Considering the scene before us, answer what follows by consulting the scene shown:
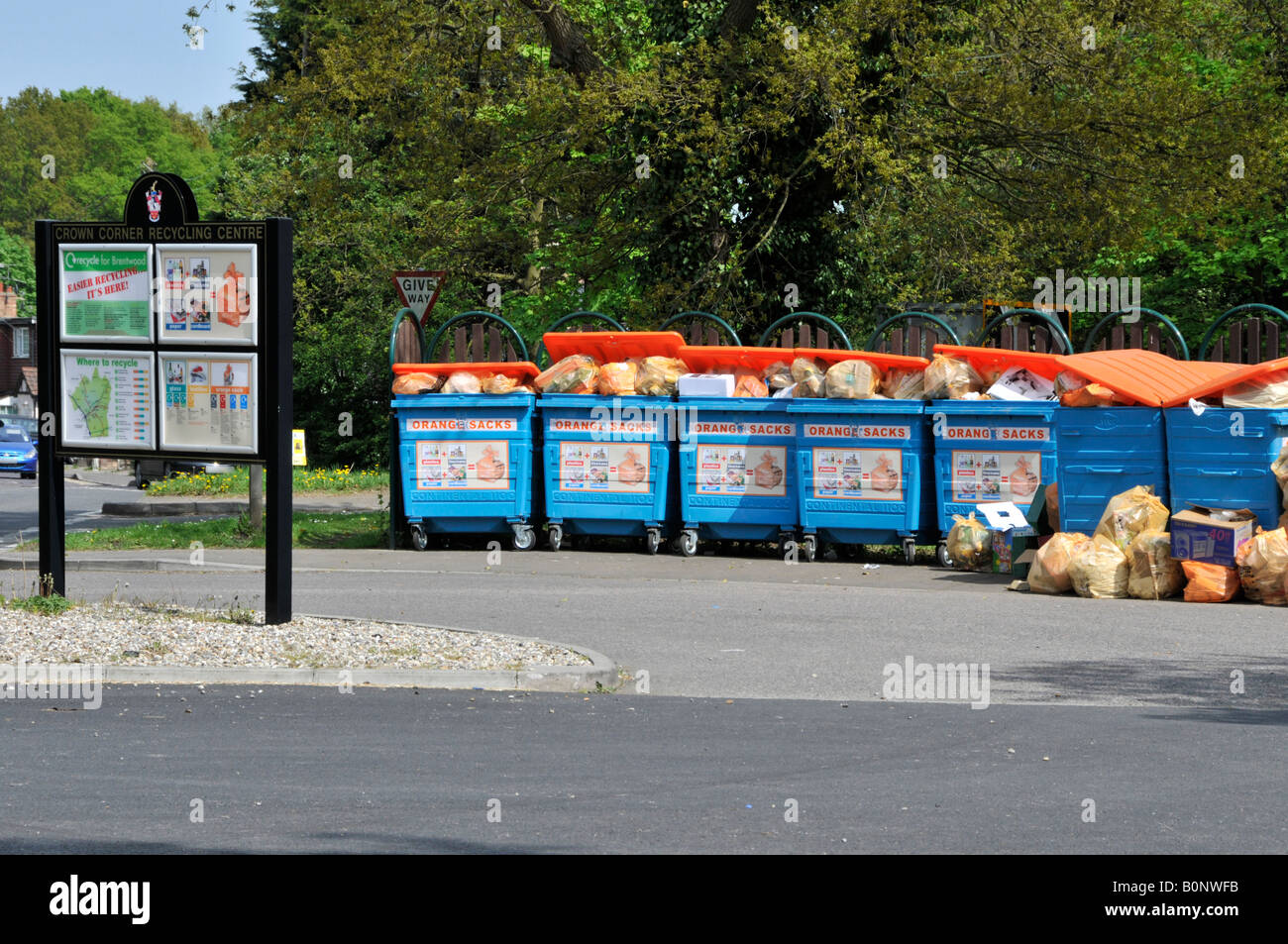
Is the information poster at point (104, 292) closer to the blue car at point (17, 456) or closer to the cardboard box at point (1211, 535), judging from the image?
the cardboard box at point (1211, 535)

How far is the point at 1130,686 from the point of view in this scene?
9297mm

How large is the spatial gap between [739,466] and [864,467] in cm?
138

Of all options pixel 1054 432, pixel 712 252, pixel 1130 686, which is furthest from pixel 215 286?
pixel 712 252

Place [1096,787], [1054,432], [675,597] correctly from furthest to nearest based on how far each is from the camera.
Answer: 1. [1054,432]
2. [675,597]
3. [1096,787]

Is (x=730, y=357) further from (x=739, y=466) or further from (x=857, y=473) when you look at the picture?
(x=857, y=473)

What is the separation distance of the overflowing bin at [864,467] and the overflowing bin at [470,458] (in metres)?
3.04

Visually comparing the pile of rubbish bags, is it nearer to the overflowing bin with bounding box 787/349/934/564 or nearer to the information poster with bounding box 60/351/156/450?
the overflowing bin with bounding box 787/349/934/564

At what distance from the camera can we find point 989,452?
15766 millimetres

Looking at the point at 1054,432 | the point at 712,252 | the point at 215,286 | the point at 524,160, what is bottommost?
the point at 1054,432

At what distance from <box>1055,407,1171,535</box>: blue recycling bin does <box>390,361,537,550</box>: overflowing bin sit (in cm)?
580

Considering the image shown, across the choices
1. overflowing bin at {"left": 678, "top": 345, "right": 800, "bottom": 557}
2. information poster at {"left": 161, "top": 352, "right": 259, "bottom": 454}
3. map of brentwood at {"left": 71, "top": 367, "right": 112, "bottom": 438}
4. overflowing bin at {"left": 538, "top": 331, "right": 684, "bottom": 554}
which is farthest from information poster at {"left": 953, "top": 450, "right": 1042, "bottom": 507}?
map of brentwood at {"left": 71, "top": 367, "right": 112, "bottom": 438}

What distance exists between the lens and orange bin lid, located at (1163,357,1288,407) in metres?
13.7

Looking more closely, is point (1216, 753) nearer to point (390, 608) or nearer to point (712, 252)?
point (390, 608)

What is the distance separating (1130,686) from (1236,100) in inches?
679
